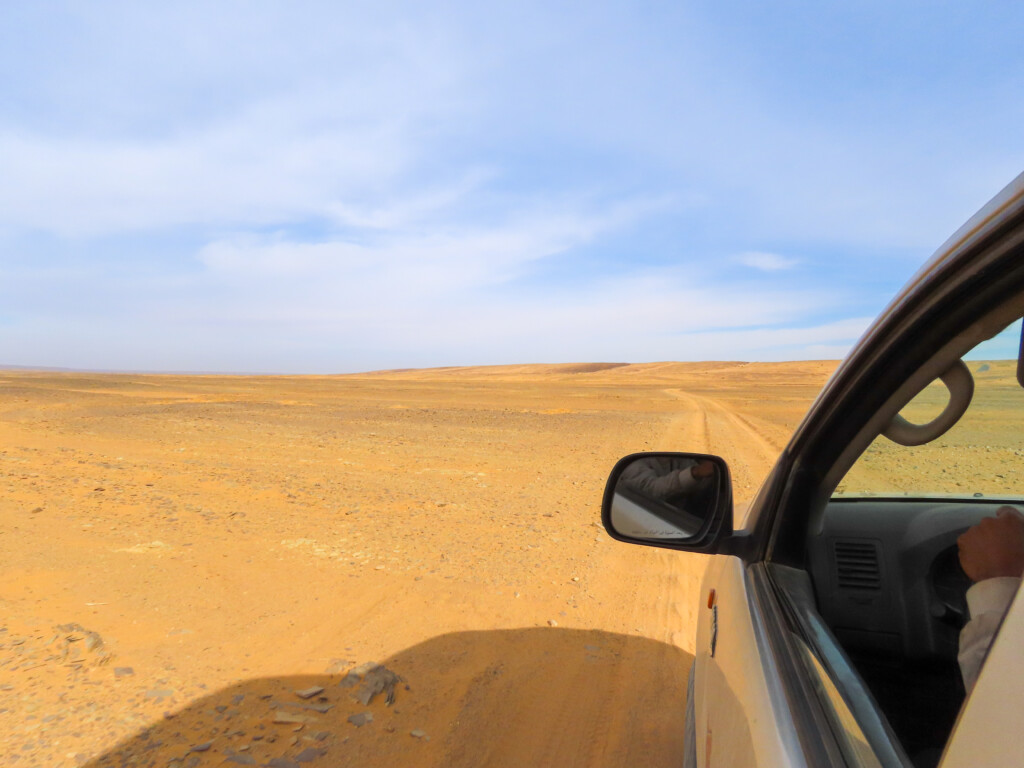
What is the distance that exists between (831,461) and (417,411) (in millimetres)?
23073

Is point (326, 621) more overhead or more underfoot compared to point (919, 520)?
more underfoot

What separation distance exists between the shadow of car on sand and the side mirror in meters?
1.57

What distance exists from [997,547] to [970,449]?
32cm

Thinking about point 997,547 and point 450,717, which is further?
point 450,717

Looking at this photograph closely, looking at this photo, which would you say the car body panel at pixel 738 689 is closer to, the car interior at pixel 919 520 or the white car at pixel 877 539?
the white car at pixel 877 539

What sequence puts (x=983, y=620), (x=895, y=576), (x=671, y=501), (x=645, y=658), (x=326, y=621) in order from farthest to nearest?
(x=326, y=621), (x=645, y=658), (x=671, y=501), (x=895, y=576), (x=983, y=620)

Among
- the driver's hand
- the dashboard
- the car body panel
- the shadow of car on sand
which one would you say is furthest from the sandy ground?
the driver's hand

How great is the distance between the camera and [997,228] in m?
0.83

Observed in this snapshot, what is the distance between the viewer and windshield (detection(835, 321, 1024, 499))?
108 centimetres

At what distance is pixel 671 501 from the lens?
1.97 meters

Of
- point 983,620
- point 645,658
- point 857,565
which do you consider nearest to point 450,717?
point 645,658

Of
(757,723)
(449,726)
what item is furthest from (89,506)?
(757,723)

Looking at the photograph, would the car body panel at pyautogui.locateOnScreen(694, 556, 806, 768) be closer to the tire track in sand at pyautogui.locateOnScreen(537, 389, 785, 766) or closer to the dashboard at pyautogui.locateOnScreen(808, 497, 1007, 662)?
the dashboard at pyautogui.locateOnScreen(808, 497, 1007, 662)

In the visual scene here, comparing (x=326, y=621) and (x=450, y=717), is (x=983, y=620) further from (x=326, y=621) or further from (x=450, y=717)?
(x=326, y=621)
